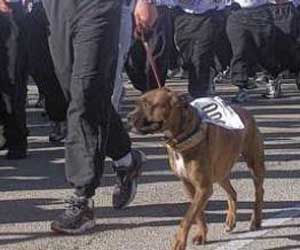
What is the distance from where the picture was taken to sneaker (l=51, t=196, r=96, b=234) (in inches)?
205

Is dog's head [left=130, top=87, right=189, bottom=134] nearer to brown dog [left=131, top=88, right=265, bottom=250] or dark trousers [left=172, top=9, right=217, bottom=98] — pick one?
brown dog [left=131, top=88, right=265, bottom=250]

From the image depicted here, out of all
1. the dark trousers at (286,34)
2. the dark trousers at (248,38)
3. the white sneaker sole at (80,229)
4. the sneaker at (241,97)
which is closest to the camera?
the white sneaker sole at (80,229)

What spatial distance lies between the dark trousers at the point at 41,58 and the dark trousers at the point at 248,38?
374 centimetres

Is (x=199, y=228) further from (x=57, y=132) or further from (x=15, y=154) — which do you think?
(x=57, y=132)

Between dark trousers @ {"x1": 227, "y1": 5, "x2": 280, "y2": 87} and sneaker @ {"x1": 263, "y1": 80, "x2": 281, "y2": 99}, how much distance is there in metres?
0.93

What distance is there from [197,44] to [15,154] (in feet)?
7.81

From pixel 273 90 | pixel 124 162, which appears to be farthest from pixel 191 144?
pixel 273 90

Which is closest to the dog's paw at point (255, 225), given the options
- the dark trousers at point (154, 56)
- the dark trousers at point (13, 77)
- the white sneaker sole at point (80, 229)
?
the white sneaker sole at point (80, 229)

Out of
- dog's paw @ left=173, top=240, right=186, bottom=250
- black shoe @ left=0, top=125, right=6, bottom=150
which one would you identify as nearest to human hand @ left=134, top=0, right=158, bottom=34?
dog's paw @ left=173, top=240, right=186, bottom=250

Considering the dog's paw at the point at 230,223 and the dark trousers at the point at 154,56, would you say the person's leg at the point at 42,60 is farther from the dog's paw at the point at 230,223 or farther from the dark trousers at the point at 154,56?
the dog's paw at the point at 230,223

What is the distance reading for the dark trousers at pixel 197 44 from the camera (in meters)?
8.91

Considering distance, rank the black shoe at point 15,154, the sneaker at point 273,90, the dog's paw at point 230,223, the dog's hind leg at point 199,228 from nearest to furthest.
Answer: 1. the dog's hind leg at point 199,228
2. the dog's paw at point 230,223
3. the black shoe at point 15,154
4. the sneaker at point 273,90

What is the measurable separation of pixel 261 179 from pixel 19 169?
8.13ft

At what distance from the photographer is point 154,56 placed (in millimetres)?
8164
